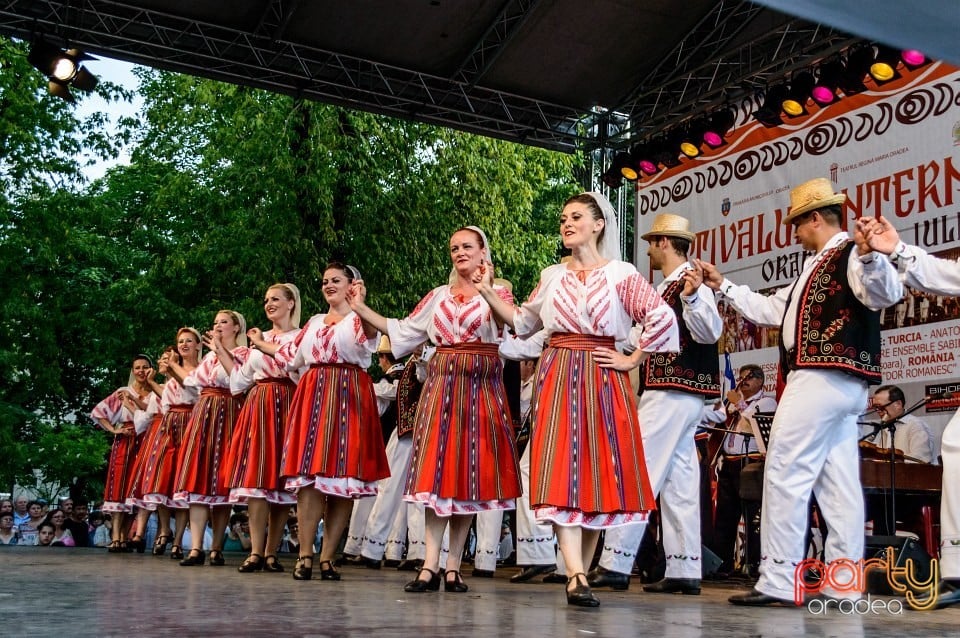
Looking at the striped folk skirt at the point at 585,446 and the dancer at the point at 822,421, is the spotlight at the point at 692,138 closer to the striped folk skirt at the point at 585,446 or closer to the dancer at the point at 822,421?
the dancer at the point at 822,421

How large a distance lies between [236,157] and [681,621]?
14.4 metres

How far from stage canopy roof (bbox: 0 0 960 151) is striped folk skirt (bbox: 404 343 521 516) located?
14.5 feet

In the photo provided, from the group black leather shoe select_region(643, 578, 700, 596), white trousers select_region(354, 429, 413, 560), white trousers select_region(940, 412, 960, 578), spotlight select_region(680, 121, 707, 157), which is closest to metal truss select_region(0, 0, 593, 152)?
spotlight select_region(680, 121, 707, 157)

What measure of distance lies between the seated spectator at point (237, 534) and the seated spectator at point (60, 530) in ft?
5.64

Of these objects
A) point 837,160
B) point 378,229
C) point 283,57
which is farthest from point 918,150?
point 378,229

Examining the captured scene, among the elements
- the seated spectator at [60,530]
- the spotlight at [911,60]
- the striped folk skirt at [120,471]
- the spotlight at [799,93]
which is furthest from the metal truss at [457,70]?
the seated spectator at [60,530]

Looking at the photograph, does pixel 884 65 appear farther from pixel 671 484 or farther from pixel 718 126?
pixel 671 484

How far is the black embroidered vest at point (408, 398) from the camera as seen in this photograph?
7.98 m

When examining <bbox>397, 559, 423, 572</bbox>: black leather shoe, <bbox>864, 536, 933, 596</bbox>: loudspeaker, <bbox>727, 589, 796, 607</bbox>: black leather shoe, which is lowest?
<bbox>397, 559, 423, 572</bbox>: black leather shoe

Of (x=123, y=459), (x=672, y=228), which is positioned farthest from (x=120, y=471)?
(x=672, y=228)

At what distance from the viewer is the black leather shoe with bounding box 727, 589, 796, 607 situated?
4430 millimetres

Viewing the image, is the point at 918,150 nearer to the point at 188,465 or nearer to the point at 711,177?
the point at 711,177

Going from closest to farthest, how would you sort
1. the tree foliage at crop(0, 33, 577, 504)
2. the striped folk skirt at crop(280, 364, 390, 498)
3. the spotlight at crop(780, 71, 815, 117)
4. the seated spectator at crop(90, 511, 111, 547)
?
1. the striped folk skirt at crop(280, 364, 390, 498)
2. the spotlight at crop(780, 71, 815, 117)
3. the seated spectator at crop(90, 511, 111, 547)
4. the tree foliage at crop(0, 33, 577, 504)

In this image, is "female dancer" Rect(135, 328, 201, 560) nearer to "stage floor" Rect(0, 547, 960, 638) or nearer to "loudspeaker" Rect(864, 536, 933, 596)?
"stage floor" Rect(0, 547, 960, 638)
